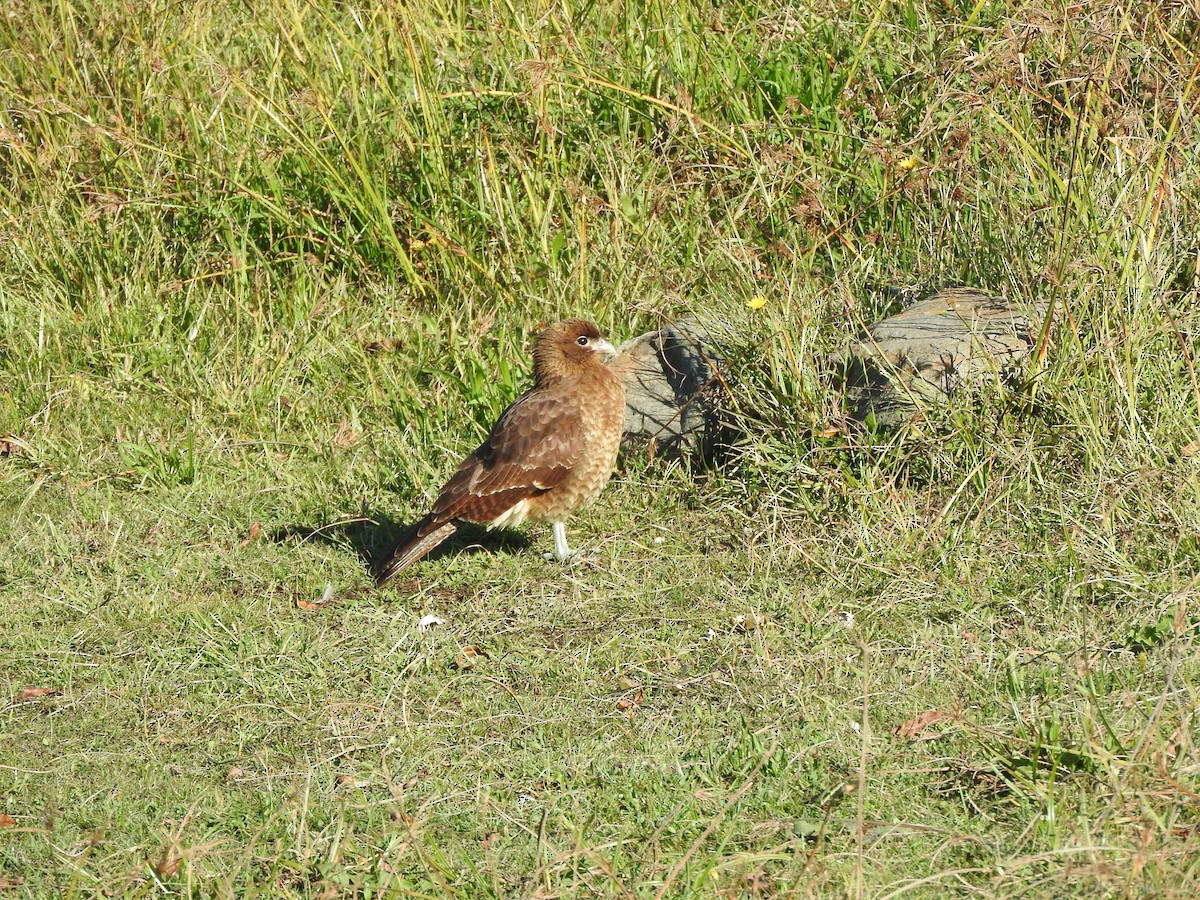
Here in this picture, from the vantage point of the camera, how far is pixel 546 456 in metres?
5.92

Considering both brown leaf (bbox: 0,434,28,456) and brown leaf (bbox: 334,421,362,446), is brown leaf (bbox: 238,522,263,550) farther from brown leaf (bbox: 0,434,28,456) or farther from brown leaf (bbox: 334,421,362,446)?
brown leaf (bbox: 0,434,28,456)

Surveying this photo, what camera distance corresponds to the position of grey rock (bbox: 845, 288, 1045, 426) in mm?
5520

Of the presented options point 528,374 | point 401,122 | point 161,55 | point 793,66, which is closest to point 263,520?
point 528,374

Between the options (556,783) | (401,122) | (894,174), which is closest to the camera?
(556,783)

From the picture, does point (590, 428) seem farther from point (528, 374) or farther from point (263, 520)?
point (263, 520)

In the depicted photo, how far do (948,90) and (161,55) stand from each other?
14.7 ft

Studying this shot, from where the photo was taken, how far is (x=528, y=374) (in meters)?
6.95

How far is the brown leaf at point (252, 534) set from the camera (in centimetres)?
615

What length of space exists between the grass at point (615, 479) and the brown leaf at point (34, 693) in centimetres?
3

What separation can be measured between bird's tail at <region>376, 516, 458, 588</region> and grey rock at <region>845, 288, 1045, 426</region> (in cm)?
181

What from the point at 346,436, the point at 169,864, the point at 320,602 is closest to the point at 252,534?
the point at 320,602

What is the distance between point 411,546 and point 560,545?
672mm

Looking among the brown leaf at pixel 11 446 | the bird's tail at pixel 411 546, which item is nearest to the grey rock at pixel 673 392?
the bird's tail at pixel 411 546

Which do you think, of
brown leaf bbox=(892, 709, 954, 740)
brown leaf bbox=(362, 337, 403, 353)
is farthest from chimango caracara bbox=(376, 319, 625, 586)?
brown leaf bbox=(892, 709, 954, 740)
